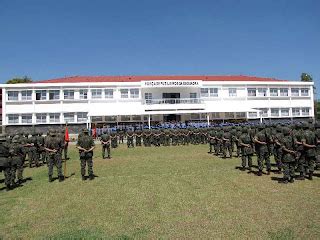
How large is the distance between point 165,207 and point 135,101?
118 feet

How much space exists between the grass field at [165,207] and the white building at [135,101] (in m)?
26.8

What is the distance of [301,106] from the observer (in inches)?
1921

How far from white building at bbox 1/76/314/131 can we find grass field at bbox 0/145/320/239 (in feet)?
88.0

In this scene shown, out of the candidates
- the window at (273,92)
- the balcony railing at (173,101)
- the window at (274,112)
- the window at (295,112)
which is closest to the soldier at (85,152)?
the balcony railing at (173,101)

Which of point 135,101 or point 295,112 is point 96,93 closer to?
point 135,101

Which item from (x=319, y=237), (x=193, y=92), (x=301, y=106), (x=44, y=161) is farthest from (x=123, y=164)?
(x=301, y=106)

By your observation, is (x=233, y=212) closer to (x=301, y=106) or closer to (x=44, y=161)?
(x=44, y=161)

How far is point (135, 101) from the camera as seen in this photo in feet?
144

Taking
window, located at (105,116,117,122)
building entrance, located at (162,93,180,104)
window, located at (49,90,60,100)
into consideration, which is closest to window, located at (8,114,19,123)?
window, located at (49,90,60,100)

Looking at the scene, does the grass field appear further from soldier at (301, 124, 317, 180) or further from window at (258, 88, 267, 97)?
window at (258, 88, 267, 97)

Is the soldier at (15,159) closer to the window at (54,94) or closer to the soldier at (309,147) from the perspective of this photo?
the soldier at (309,147)

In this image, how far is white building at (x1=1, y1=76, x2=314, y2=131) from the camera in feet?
135

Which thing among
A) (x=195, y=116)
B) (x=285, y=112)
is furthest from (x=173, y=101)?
(x=285, y=112)

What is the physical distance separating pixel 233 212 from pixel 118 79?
4292 cm
